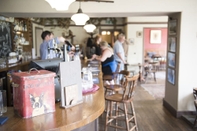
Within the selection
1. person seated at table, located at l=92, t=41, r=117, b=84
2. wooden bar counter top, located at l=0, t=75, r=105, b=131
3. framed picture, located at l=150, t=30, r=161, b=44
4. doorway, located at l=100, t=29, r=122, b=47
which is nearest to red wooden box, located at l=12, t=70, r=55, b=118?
wooden bar counter top, located at l=0, t=75, r=105, b=131

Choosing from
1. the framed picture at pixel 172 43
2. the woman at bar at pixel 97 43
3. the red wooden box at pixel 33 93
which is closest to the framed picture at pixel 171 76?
the framed picture at pixel 172 43

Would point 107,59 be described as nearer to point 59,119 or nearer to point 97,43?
point 97,43

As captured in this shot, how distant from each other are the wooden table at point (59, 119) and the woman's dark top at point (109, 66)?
8.77 feet

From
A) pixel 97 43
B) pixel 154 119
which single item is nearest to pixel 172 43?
pixel 154 119

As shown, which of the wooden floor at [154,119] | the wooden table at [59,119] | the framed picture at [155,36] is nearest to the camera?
the wooden table at [59,119]

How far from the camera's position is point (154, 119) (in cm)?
404

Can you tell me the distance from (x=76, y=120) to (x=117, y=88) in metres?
2.27

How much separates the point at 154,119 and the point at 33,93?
3146 mm

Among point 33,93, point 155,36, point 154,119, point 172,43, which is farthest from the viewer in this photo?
point 155,36

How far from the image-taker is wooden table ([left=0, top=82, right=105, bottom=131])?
132 cm

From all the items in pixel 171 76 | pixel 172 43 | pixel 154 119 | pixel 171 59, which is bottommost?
pixel 154 119

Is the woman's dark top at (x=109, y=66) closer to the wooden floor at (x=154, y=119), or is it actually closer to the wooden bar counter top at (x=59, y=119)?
the wooden floor at (x=154, y=119)

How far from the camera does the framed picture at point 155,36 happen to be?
10.5 m

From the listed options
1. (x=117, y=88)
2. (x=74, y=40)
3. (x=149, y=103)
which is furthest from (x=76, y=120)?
(x=74, y=40)
